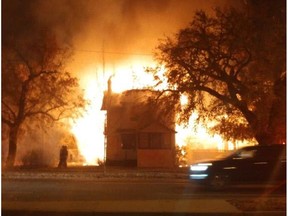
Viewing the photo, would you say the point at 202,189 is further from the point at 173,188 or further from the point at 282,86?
the point at 282,86

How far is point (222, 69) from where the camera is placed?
2734 centimetres

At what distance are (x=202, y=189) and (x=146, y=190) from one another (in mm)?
1871

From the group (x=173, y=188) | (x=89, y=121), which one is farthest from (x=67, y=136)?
(x=173, y=188)

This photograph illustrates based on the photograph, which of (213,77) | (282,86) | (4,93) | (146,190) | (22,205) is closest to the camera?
(22,205)

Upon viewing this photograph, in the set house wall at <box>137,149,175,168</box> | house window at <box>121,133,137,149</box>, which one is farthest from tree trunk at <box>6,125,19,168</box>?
house wall at <box>137,149,175,168</box>

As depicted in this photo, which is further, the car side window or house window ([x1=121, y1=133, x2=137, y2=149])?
house window ([x1=121, y1=133, x2=137, y2=149])

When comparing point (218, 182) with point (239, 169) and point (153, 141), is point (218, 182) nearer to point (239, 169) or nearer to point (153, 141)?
point (239, 169)

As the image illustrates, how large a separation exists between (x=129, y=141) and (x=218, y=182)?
22.8 m

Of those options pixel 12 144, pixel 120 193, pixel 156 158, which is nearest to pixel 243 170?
pixel 120 193

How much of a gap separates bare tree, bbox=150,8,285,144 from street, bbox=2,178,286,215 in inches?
391

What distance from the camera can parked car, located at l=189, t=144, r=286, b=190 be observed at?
1652cm

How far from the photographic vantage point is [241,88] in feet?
87.9

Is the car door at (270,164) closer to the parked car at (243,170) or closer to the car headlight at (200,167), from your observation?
the parked car at (243,170)

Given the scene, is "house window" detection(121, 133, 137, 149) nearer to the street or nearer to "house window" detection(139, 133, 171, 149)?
"house window" detection(139, 133, 171, 149)
